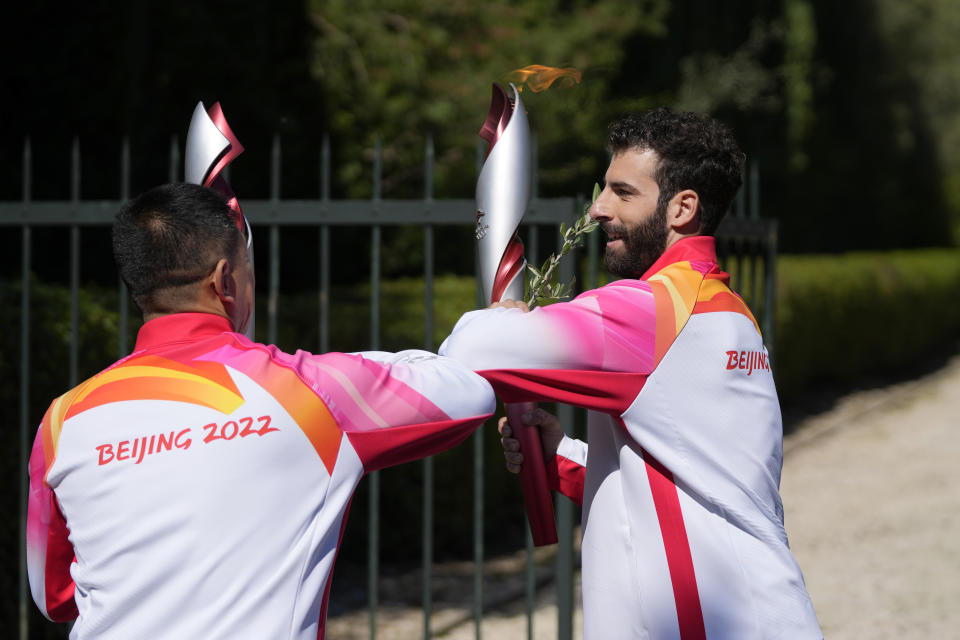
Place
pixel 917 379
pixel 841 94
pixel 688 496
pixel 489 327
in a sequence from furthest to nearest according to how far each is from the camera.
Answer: pixel 841 94 → pixel 917 379 → pixel 688 496 → pixel 489 327

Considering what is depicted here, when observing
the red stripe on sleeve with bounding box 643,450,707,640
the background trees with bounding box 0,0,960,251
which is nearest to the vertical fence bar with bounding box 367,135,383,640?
the red stripe on sleeve with bounding box 643,450,707,640

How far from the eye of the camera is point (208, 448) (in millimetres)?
1594

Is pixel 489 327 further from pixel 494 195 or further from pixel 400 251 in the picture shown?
pixel 400 251

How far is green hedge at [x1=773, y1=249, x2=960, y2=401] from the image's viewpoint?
1245 centimetres

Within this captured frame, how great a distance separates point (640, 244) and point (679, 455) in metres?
0.42

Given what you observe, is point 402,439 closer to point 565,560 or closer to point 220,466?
point 220,466

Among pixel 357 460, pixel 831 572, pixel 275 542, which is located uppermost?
pixel 357 460

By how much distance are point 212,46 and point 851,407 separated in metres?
8.65

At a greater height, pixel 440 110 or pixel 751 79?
pixel 751 79

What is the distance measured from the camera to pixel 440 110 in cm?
1009

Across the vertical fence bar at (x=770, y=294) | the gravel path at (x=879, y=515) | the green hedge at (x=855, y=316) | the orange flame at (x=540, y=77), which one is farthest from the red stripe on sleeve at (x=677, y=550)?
the green hedge at (x=855, y=316)

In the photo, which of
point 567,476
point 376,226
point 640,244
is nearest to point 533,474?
point 567,476

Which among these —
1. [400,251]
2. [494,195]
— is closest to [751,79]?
[400,251]

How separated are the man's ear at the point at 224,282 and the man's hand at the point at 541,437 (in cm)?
66
